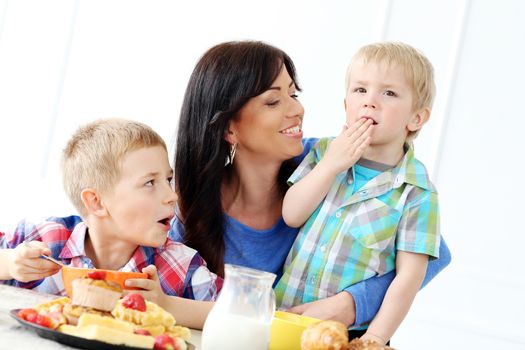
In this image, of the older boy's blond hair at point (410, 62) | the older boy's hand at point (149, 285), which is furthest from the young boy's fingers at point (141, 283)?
the older boy's blond hair at point (410, 62)

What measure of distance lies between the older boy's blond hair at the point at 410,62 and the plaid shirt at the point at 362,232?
0.59 feet

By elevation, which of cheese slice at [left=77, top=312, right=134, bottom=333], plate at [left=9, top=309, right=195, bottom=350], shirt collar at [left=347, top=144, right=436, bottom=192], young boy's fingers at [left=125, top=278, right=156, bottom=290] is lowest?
plate at [left=9, top=309, right=195, bottom=350]

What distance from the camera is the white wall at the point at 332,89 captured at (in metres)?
3.98

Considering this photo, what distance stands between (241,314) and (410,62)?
1.16m

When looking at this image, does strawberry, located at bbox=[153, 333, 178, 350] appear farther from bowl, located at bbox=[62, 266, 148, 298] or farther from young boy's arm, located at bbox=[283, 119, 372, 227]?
young boy's arm, located at bbox=[283, 119, 372, 227]

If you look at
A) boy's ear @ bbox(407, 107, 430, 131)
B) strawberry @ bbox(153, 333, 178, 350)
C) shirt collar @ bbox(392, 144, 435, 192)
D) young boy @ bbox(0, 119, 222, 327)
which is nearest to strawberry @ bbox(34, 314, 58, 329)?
strawberry @ bbox(153, 333, 178, 350)

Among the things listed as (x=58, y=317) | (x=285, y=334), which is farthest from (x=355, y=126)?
(x=58, y=317)

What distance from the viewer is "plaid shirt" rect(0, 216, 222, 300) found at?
1857 mm

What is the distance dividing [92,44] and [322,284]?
320 centimetres

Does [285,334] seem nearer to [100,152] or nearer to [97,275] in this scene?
[97,275]

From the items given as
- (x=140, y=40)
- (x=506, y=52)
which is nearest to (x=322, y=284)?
(x=506, y=52)

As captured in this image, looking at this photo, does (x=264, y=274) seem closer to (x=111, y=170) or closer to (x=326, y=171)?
(x=111, y=170)

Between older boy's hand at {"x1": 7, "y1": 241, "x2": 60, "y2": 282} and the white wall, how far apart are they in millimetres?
2815

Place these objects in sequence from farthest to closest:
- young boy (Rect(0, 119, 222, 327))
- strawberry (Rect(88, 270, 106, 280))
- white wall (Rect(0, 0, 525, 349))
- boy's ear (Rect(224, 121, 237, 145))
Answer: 1. white wall (Rect(0, 0, 525, 349))
2. boy's ear (Rect(224, 121, 237, 145))
3. young boy (Rect(0, 119, 222, 327))
4. strawberry (Rect(88, 270, 106, 280))
